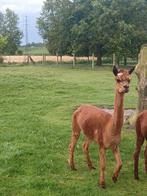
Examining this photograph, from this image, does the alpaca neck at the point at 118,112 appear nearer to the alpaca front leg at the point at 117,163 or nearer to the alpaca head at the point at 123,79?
the alpaca head at the point at 123,79

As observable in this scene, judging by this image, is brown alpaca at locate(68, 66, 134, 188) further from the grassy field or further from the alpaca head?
the grassy field

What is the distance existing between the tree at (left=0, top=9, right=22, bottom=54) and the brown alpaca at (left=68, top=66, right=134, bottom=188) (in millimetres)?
56456

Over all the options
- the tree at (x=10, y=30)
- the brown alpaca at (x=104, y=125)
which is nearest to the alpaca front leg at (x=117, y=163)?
the brown alpaca at (x=104, y=125)

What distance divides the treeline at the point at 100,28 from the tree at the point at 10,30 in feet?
64.9

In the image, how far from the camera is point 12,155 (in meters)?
9.20

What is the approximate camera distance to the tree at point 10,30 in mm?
65500

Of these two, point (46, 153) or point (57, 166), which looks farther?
point (46, 153)

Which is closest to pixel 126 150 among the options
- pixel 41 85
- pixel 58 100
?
pixel 58 100

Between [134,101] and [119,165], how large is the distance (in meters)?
10.2

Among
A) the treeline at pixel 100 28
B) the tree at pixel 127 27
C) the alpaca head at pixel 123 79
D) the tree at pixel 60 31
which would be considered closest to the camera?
the alpaca head at pixel 123 79

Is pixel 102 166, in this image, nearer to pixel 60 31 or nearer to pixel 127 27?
pixel 127 27

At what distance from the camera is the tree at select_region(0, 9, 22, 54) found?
215 ft

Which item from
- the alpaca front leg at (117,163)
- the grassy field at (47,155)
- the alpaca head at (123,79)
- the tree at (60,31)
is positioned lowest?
the grassy field at (47,155)

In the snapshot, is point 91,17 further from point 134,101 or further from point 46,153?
point 46,153
